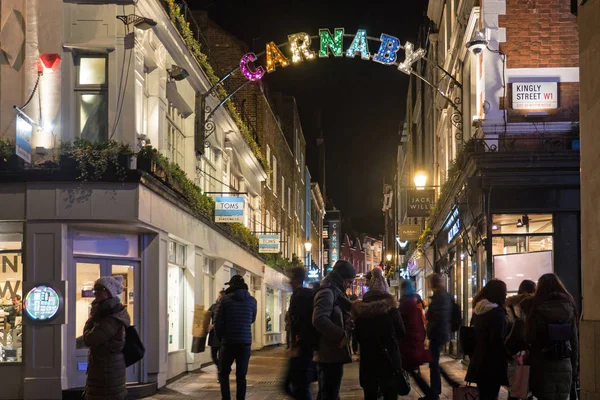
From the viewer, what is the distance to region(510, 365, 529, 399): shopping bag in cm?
962

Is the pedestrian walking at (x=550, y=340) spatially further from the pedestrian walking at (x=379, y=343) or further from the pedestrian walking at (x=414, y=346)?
the pedestrian walking at (x=414, y=346)

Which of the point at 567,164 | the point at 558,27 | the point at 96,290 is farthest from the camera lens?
the point at 558,27

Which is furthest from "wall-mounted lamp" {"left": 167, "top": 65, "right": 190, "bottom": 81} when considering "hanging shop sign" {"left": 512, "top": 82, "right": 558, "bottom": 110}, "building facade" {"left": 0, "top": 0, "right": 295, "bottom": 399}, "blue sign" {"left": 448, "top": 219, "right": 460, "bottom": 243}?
"blue sign" {"left": 448, "top": 219, "right": 460, "bottom": 243}

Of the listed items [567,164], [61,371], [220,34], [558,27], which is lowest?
[61,371]

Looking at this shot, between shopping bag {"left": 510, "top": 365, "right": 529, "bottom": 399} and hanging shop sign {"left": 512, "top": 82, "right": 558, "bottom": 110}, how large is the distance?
978 cm

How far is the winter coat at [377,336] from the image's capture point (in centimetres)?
945

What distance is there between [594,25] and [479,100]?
1066cm

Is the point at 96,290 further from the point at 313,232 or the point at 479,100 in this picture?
the point at 313,232

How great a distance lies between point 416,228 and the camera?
126 feet

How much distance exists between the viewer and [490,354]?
9781 mm

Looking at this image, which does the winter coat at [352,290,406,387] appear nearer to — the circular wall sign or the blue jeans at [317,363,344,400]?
the blue jeans at [317,363,344,400]

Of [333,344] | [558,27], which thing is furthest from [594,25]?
[558,27]

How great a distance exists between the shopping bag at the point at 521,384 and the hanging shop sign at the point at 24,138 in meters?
8.02

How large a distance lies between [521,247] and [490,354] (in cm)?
935
